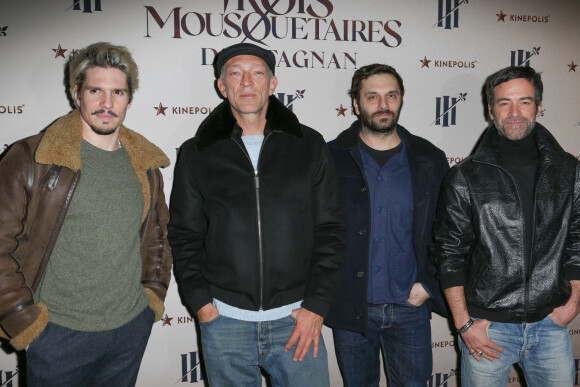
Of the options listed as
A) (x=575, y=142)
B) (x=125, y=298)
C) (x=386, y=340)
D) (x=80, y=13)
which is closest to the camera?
(x=125, y=298)

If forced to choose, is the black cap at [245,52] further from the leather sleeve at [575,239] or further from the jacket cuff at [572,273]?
the jacket cuff at [572,273]

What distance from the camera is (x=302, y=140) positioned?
7.01ft

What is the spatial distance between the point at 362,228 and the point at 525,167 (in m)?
0.84

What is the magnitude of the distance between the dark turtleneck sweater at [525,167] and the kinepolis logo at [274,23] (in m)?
1.25

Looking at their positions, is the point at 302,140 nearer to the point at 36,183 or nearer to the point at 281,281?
the point at 281,281

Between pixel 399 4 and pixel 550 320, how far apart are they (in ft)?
7.19

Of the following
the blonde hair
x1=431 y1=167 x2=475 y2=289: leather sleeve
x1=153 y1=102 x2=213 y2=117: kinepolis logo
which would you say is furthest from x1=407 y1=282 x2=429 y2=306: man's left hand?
the blonde hair

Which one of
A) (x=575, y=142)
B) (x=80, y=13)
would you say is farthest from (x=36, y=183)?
(x=575, y=142)

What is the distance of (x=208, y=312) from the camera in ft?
6.64

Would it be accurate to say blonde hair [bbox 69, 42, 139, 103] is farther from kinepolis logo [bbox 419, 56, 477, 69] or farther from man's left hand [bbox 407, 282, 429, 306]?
→ kinepolis logo [bbox 419, 56, 477, 69]

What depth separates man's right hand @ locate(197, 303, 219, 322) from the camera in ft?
6.64

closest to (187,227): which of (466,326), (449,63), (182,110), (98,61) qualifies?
(98,61)

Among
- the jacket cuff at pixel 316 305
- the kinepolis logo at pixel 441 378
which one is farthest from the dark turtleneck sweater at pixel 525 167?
the kinepolis logo at pixel 441 378

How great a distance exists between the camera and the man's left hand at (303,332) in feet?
6.56
